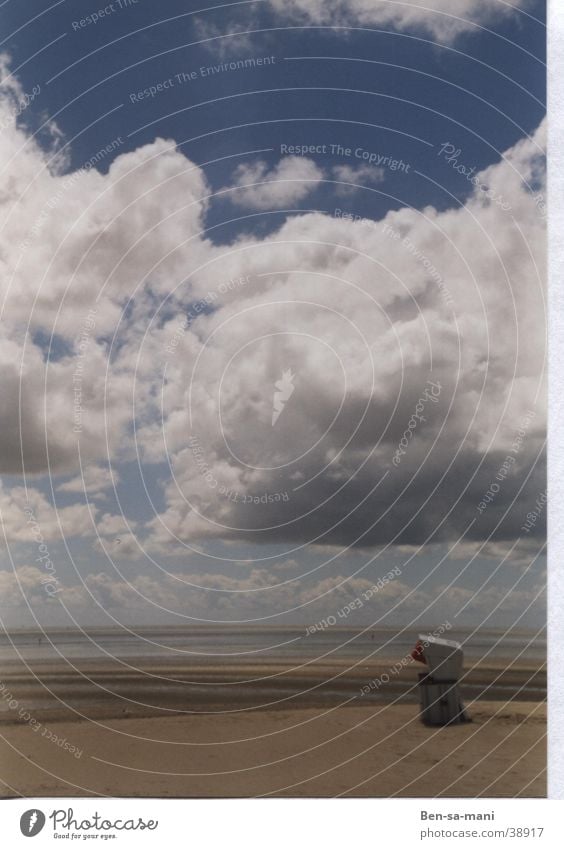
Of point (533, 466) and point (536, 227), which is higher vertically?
point (536, 227)

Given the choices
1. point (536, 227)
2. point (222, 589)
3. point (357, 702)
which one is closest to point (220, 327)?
point (222, 589)

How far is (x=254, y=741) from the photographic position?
7816 millimetres

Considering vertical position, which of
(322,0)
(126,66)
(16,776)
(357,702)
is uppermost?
(322,0)

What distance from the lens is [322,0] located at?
25.9ft

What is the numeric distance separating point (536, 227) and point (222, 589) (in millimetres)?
3918

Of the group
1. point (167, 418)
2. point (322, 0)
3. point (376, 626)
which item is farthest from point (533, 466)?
point (322, 0)

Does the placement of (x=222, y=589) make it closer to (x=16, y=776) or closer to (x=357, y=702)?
(x=357, y=702)

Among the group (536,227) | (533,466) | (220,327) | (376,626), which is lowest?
(376,626)

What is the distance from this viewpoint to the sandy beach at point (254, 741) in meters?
7.75

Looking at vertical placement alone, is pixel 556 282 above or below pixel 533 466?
above

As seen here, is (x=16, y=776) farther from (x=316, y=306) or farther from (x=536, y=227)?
(x=536, y=227)

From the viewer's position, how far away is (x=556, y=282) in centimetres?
785

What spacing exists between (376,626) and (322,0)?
16.8 feet

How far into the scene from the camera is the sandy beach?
25.4 ft
